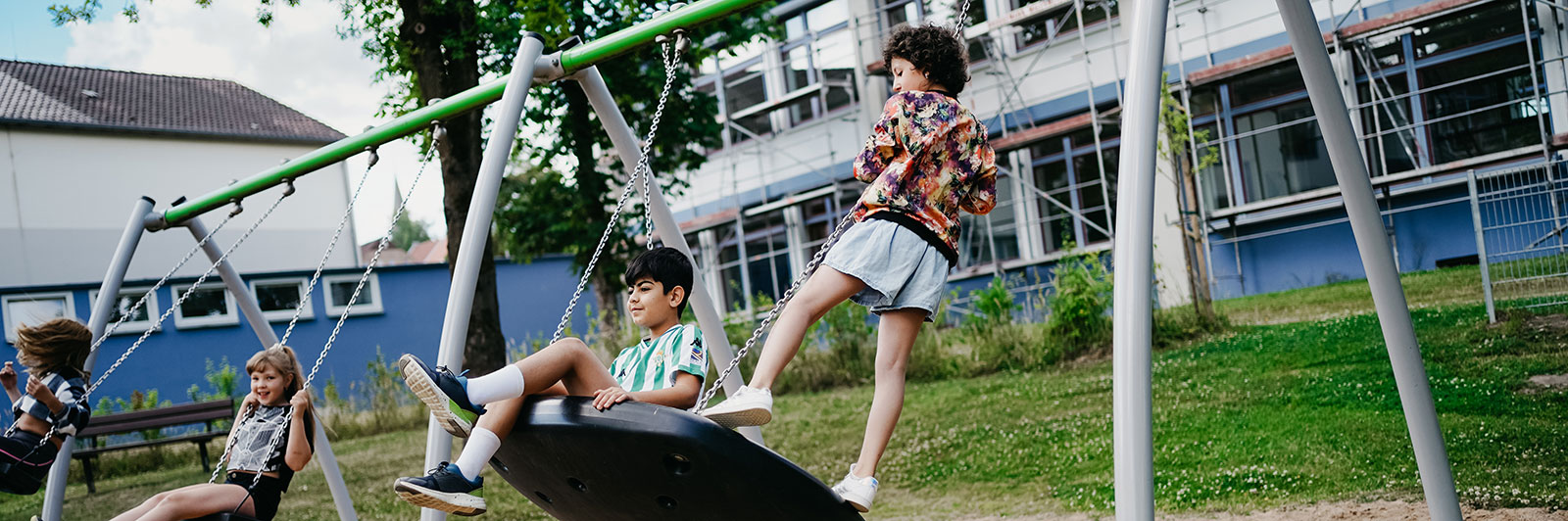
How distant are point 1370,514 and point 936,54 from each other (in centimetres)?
340

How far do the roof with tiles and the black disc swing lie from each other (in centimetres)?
2045

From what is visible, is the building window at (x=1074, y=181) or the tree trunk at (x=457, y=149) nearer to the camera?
the tree trunk at (x=457, y=149)

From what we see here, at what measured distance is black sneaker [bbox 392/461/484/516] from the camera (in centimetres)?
294

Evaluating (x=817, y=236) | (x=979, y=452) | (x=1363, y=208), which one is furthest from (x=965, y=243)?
(x=1363, y=208)

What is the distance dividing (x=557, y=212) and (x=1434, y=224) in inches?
376

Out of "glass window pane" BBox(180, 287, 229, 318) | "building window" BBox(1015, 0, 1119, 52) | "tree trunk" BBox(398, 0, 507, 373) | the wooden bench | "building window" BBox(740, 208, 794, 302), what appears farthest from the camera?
"glass window pane" BBox(180, 287, 229, 318)

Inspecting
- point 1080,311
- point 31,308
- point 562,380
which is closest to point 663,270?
point 562,380

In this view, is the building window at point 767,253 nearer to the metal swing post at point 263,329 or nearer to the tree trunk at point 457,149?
the tree trunk at point 457,149

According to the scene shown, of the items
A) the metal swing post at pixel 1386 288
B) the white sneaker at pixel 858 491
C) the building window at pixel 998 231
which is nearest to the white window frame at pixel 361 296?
the building window at pixel 998 231

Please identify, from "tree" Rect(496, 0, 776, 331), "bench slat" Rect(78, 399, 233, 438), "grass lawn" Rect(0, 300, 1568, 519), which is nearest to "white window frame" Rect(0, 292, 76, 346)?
"bench slat" Rect(78, 399, 233, 438)

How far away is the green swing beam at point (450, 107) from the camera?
418 cm

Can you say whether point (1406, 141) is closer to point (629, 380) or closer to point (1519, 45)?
point (1519, 45)

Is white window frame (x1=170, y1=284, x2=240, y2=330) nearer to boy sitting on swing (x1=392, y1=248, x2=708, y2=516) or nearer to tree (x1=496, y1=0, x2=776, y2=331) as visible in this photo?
tree (x1=496, y1=0, x2=776, y2=331)

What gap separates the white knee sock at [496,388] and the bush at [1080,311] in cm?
793
